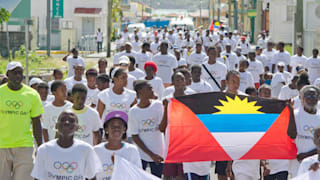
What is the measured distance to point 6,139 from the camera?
7.66 meters

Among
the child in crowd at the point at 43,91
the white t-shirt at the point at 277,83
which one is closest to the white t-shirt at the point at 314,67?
the white t-shirt at the point at 277,83

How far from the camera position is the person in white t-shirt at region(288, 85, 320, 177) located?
7.23 metres

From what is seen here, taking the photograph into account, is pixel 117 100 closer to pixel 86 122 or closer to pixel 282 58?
pixel 86 122

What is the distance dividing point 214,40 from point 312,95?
24.8 meters

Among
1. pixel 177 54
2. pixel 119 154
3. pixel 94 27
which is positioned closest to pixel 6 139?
pixel 119 154

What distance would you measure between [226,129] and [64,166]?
94.7 inches

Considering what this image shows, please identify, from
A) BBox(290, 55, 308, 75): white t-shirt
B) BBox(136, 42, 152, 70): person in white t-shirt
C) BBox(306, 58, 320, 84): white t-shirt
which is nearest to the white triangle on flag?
BBox(306, 58, 320, 84): white t-shirt

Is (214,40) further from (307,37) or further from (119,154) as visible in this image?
(119,154)

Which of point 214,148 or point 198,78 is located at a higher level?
point 198,78

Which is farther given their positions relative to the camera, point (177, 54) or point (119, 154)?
point (177, 54)

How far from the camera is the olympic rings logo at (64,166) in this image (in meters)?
6.05

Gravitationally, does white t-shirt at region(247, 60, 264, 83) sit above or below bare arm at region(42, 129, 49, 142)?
above

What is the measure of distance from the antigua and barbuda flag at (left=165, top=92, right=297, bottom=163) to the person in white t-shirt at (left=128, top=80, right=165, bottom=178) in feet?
0.52

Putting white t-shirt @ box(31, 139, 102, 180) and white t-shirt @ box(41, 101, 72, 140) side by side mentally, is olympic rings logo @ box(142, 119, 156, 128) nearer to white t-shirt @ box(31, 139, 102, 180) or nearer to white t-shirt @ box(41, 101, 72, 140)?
white t-shirt @ box(41, 101, 72, 140)
